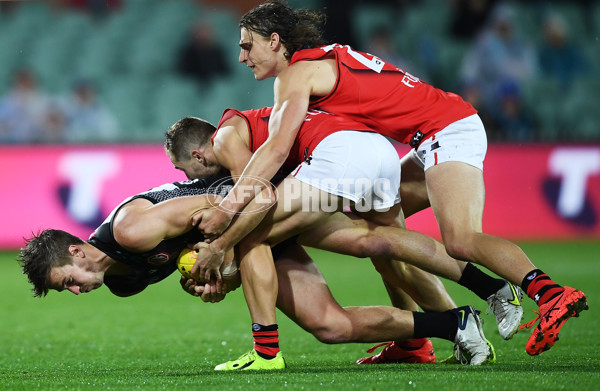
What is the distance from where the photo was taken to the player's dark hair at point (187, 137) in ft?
16.9

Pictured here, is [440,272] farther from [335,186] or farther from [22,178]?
[22,178]

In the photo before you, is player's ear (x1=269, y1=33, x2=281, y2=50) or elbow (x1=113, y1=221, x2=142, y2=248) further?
player's ear (x1=269, y1=33, x2=281, y2=50)

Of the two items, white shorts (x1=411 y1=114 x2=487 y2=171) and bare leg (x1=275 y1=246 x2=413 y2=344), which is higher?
white shorts (x1=411 y1=114 x2=487 y2=171)

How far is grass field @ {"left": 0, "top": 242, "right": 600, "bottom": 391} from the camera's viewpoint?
13.1 feet

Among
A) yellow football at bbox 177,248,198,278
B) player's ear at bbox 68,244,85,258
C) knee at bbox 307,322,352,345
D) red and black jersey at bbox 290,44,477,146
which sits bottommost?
knee at bbox 307,322,352,345

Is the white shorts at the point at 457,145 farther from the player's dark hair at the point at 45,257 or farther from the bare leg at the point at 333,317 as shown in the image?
the player's dark hair at the point at 45,257

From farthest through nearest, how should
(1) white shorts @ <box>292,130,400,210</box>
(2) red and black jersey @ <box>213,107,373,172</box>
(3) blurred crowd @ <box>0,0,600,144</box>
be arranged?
(3) blurred crowd @ <box>0,0,600,144</box>, (2) red and black jersey @ <box>213,107,373,172</box>, (1) white shorts @ <box>292,130,400,210</box>

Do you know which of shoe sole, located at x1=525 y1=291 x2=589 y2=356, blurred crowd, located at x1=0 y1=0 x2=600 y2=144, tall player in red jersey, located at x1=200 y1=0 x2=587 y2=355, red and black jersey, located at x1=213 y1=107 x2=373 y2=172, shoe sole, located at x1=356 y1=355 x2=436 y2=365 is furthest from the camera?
blurred crowd, located at x1=0 y1=0 x2=600 y2=144

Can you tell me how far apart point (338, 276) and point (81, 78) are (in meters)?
6.71

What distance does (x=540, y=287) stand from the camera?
4.14 meters

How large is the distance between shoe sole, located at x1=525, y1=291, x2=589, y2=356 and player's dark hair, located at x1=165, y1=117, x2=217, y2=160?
225cm

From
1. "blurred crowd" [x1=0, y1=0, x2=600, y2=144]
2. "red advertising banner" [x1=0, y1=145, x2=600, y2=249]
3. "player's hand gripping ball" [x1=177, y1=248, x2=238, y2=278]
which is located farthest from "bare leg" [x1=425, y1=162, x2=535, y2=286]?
"blurred crowd" [x1=0, y1=0, x2=600, y2=144]

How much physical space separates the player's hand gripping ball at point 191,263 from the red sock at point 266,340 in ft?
1.24

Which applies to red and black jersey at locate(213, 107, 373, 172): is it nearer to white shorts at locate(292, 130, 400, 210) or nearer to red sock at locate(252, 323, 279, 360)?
Result: white shorts at locate(292, 130, 400, 210)
